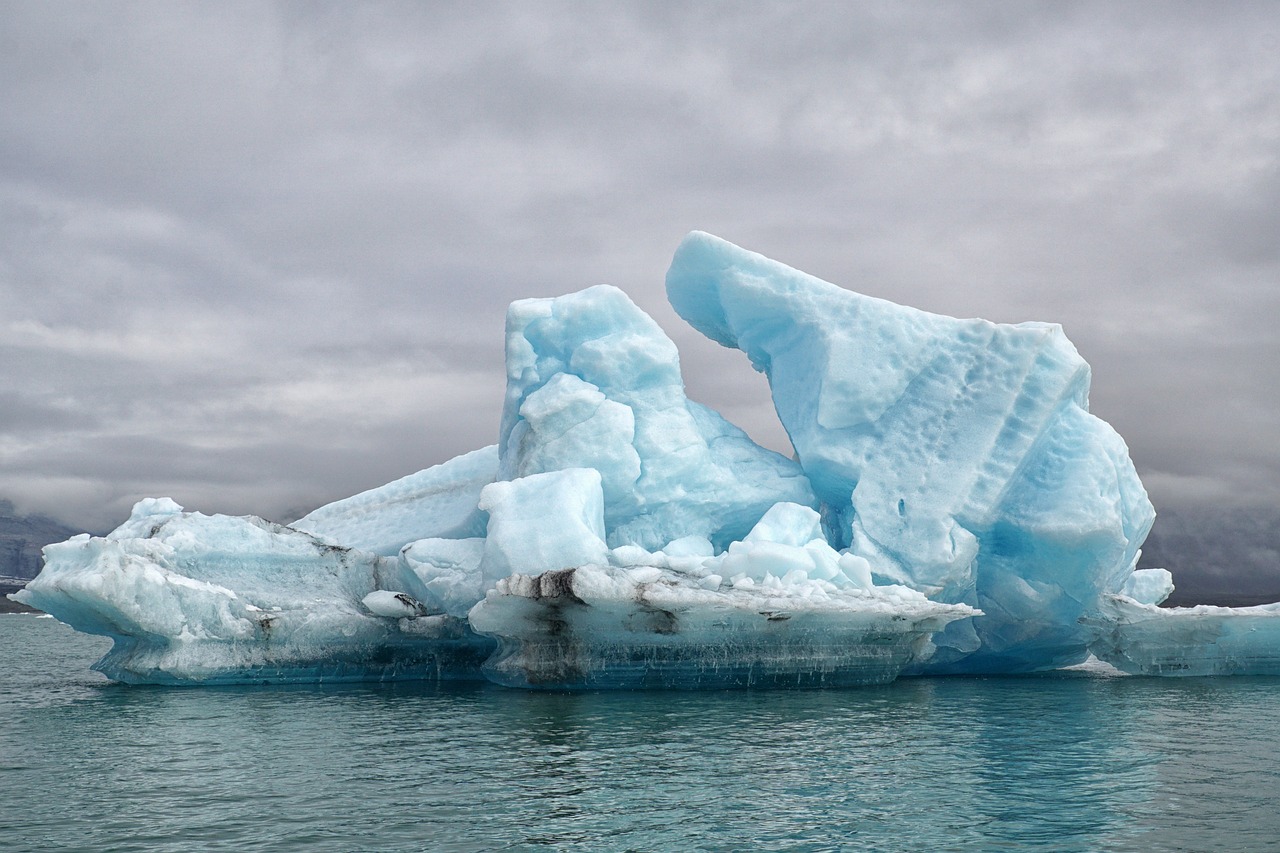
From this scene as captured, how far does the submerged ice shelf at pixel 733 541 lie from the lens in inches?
566

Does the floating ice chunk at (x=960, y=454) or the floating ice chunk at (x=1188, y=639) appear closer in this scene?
the floating ice chunk at (x=960, y=454)

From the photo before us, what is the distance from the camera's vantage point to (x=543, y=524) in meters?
14.7

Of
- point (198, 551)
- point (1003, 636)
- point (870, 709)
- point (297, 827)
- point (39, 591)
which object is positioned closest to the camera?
point (297, 827)

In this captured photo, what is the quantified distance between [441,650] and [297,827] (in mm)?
10299

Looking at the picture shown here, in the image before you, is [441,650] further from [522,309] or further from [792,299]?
[792,299]

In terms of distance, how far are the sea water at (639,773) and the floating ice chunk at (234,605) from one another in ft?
4.10

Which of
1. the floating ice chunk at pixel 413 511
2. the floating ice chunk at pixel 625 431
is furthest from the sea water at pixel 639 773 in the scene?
the floating ice chunk at pixel 413 511

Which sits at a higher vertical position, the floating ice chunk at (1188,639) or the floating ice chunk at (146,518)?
the floating ice chunk at (146,518)

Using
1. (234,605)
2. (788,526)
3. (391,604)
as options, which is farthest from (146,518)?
(788,526)

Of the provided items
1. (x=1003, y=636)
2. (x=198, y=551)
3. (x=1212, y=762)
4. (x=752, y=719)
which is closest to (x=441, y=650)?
(x=198, y=551)

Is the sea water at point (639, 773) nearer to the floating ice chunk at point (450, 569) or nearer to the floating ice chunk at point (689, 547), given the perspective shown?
the floating ice chunk at point (450, 569)

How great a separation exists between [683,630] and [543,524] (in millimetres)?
2468

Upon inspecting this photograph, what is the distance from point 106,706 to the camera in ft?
45.0

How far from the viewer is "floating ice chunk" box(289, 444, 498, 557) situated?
19281 millimetres
